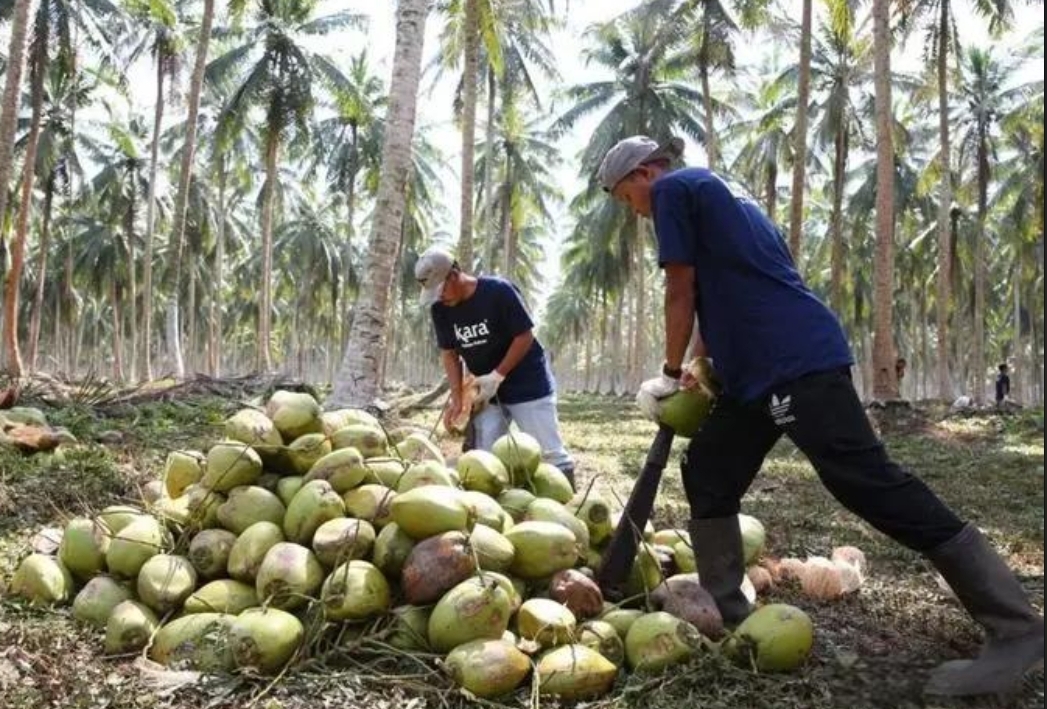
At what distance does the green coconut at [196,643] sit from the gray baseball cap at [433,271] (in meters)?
1.94

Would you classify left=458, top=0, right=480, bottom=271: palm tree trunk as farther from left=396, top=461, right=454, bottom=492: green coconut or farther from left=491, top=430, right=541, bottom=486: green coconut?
left=396, top=461, right=454, bottom=492: green coconut

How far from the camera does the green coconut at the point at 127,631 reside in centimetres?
260

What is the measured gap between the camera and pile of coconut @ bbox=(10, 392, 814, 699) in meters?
2.47

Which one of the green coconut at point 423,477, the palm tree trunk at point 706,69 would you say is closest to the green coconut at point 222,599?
the green coconut at point 423,477

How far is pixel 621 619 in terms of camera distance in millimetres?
2660

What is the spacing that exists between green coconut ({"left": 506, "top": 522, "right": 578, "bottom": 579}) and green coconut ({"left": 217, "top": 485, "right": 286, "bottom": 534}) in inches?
31.3

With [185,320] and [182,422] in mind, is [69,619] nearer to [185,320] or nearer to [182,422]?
[182,422]

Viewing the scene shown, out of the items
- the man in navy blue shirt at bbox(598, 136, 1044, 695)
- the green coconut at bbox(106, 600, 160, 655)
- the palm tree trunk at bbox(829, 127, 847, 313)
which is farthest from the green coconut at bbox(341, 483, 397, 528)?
the palm tree trunk at bbox(829, 127, 847, 313)

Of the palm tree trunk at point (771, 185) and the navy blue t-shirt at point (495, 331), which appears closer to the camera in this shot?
the navy blue t-shirt at point (495, 331)

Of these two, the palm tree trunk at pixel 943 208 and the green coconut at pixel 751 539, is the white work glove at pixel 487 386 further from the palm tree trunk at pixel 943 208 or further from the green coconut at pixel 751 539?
the palm tree trunk at pixel 943 208

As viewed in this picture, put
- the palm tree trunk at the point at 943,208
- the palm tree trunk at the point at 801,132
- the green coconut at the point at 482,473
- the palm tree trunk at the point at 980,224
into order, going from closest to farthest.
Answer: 1. the green coconut at the point at 482,473
2. the palm tree trunk at the point at 801,132
3. the palm tree trunk at the point at 943,208
4. the palm tree trunk at the point at 980,224

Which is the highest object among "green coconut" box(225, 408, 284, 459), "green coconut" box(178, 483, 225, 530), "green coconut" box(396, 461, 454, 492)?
"green coconut" box(225, 408, 284, 459)

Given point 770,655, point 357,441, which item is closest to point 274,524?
point 357,441

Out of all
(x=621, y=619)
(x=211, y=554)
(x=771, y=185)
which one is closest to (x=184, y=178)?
(x=211, y=554)
